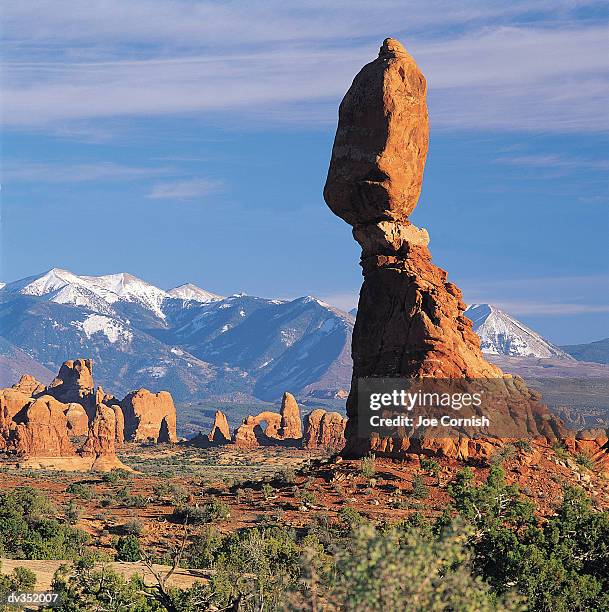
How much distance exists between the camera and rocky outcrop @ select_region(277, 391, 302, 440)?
5576 inches

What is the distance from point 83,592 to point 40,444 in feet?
229

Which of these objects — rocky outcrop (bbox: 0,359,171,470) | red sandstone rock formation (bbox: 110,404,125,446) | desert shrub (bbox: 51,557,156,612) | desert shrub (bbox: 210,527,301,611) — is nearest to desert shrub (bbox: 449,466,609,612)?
desert shrub (bbox: 210,527,301,611)

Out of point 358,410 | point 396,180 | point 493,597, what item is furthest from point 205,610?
point 396,180

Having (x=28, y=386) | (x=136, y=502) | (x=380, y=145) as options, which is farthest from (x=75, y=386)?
(x=380, y=145)

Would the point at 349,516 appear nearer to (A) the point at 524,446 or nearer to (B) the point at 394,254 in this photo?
(A) the point at 524,446

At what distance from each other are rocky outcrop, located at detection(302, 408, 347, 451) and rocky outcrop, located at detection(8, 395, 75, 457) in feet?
120

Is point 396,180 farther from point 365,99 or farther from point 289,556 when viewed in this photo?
point 289,556

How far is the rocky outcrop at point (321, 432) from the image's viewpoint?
12812 centimetres

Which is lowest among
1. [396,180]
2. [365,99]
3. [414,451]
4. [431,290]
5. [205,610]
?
[205,610]

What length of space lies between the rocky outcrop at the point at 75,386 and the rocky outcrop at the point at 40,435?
1807 inches

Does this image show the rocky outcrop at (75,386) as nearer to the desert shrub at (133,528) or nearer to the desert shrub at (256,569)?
the desert shrub at (133,528)

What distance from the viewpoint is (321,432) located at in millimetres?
129375

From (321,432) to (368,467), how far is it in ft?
284

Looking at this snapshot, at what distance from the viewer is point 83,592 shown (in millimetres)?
26688
